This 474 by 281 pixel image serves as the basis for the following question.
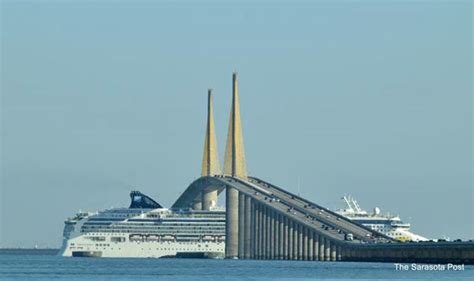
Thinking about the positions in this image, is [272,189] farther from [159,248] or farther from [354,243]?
[354,243]

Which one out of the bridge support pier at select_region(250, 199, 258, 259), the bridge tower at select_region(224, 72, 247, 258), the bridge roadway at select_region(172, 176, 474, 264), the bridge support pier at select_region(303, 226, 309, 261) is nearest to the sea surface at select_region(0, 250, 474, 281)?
the bridge roadway at select_region(172, 176, 474, 264)

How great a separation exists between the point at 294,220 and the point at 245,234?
37.4ft

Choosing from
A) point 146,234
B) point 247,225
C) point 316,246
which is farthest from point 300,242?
point 146,234

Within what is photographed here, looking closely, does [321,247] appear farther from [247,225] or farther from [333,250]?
[247,225]

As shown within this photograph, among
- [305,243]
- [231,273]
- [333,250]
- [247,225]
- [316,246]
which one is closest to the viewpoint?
[231,273]

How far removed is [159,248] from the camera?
190 metres

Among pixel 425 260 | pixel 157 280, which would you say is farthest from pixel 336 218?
pixel 157 280

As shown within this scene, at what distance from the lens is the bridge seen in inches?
6304

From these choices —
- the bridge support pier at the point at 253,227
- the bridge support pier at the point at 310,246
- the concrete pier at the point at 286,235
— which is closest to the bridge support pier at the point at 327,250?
the bridge support pier at the point at 310,246

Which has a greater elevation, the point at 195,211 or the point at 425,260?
the point at 195,211

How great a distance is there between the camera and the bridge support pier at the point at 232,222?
602ft

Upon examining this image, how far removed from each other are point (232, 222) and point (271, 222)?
9479 mm

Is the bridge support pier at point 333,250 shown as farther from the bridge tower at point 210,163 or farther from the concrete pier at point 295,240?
the bridge tower at point 210,163

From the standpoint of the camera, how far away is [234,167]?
188 m
